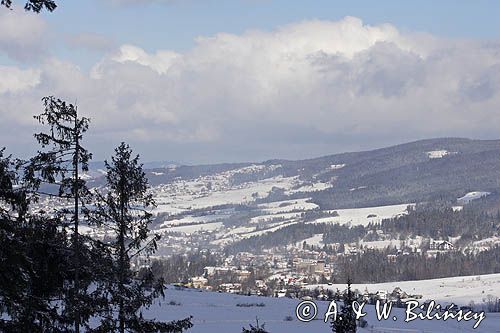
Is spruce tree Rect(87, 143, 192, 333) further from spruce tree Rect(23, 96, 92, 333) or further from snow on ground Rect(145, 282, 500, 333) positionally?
snow on ground Rect(145, 282, 500, 333)

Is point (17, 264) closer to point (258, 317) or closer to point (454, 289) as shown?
point (258, 317)

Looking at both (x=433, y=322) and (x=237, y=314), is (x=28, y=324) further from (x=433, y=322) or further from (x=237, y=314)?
(x=433, y=322)

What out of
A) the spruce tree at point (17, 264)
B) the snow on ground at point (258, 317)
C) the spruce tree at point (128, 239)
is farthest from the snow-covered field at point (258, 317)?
the spruce tree at point (17, 264)

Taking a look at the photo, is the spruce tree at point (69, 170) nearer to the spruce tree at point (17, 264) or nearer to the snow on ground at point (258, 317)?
the spruce tree at point (17, 264)

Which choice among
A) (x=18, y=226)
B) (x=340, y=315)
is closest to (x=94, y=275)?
(x=18, y=226)

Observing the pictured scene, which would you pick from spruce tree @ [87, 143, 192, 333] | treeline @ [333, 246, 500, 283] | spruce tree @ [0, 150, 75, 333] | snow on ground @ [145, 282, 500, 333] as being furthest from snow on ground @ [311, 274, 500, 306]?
spruce tree @ [0, 150, 75, 333]

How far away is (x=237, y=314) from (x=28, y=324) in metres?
36.2

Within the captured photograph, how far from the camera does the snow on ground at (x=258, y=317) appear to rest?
1569 inches

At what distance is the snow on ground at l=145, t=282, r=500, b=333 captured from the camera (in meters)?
39.8

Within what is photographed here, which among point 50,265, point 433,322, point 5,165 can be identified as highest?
point 5,165

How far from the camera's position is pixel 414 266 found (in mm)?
154000

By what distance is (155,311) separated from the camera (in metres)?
41.8

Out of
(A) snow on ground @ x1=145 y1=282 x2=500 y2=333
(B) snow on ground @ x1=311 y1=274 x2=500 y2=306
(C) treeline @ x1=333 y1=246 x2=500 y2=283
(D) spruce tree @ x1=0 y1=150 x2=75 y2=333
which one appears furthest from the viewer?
(C) treeline @ x1=333 y1=246 x2=500 y2=283

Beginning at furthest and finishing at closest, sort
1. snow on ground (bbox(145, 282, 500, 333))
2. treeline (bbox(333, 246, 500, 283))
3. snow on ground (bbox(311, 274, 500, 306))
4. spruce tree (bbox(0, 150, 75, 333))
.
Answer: treeline (bbox(333, 246, 500, 283))
snow on ground (bbox(311, 274, 500, 306))
snow on ground (bbox(145, 282, 500, 333))
spruce tree (bbox(0, 150, 75, 333))
